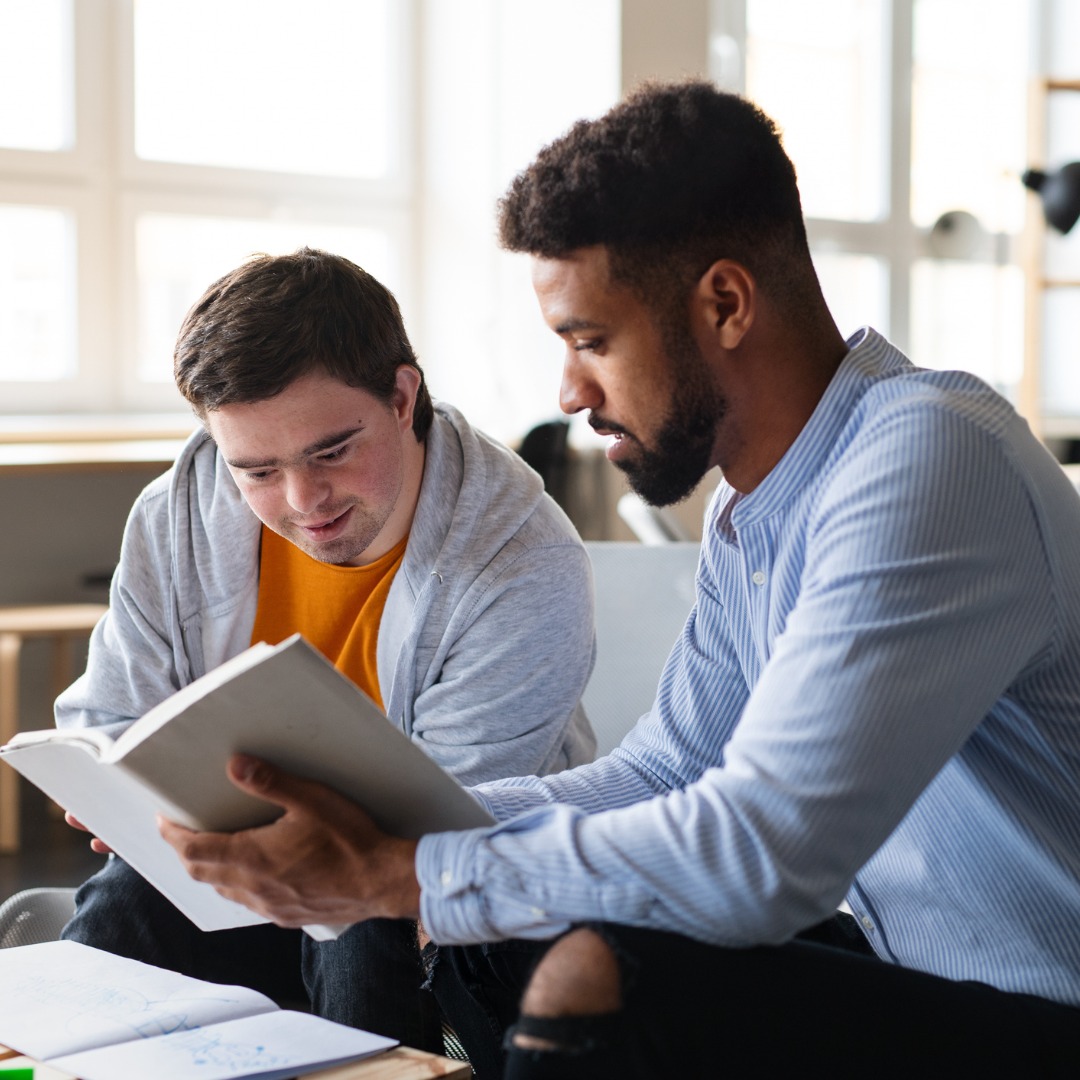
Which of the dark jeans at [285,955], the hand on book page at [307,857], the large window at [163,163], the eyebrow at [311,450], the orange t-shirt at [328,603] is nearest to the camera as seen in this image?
the hand on book page at [307,857]

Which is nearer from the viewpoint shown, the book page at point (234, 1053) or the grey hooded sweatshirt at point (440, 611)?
the book page at point (234, 1053)

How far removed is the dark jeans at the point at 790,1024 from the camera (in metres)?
0.88

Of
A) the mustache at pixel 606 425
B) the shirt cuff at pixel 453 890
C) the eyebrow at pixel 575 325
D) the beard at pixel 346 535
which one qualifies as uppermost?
the eyebrow at pixel 575 325

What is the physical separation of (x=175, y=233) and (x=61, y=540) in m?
0.94

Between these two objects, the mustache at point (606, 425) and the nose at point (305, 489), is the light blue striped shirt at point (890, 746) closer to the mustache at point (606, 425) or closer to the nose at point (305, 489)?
the mustache at point (606, 425)

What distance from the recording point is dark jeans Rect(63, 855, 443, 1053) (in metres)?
1.37

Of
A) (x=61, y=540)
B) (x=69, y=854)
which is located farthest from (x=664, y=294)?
(x=61, y=540)

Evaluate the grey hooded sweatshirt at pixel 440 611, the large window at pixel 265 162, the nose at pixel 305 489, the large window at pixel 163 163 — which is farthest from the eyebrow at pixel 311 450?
the large window at pixel 163 163

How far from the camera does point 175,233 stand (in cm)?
410

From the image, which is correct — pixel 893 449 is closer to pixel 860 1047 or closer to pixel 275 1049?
pixel 860 1047

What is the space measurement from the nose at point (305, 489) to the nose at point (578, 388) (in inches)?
16.4

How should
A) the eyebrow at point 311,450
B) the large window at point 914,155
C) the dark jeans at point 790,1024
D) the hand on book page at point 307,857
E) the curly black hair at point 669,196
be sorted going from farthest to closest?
the large window at point 914,155
the eyebrow at point 311,450
the curly black hair at point 669,196
the hand on book page at point 307,857
the dark jeans at point 790,1024

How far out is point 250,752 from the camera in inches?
39.0

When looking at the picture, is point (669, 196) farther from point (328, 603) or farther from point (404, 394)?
point (328, 603)
